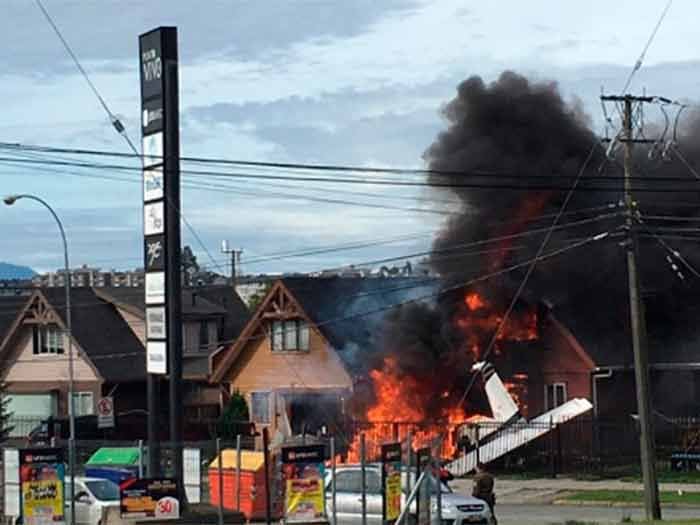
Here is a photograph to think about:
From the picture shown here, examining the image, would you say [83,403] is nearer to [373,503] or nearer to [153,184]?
[153,184]

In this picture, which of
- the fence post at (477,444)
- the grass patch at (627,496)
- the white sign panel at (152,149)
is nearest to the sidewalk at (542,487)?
the grass patch at (627,496)

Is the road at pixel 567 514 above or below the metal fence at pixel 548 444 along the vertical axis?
below

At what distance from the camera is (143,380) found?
65.1m

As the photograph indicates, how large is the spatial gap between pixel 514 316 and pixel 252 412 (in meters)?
11.8

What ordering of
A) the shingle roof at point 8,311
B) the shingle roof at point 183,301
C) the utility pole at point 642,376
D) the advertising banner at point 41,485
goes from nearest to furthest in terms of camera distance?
the advertising banner at point 41,485 → the utility pole at point 642,376 → the shingle roof at point 183,301 → the shingle roof at point 8,311

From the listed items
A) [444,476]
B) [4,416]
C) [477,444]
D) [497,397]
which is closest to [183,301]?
[4,416]

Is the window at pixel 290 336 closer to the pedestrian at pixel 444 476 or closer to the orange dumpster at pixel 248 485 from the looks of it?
the pedestrian at pixel 444 476

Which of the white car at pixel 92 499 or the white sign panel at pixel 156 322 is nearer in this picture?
the white car at pixel 92 499

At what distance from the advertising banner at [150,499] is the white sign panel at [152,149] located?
11.1m

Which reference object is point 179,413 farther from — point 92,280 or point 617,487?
point 92,280

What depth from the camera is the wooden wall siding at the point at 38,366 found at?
210ft

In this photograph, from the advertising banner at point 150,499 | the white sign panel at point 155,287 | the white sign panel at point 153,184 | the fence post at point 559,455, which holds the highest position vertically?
the white sign panel at point 153,184

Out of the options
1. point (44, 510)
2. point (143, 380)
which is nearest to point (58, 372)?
point (143, 380)

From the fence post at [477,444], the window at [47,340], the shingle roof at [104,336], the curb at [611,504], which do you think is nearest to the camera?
the curb at [611,504]
